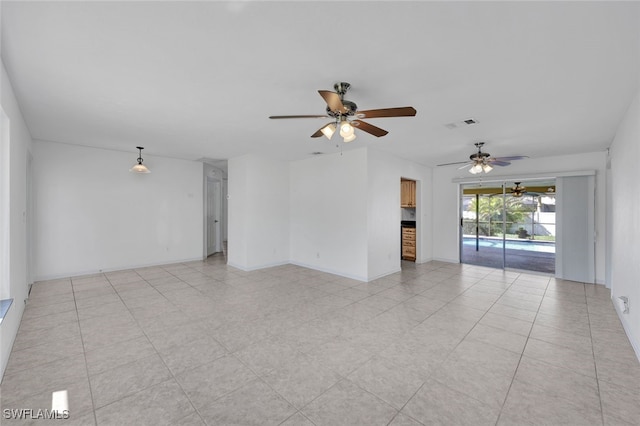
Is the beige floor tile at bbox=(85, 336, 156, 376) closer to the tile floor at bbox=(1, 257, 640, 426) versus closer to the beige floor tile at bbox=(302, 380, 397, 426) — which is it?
the tile floor at bbox=(1, 257, 640, 426)

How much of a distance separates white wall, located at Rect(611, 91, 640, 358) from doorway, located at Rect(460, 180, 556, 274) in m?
3.27

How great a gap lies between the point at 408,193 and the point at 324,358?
5949mm

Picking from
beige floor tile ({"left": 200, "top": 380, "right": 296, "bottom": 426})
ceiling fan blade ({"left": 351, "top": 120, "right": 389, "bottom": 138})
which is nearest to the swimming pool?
ceiling fan blade ({"left": 351, "top": 120, "right": 389, "bottom": 138})

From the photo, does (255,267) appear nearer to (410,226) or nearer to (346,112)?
(410,226)

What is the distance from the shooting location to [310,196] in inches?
250

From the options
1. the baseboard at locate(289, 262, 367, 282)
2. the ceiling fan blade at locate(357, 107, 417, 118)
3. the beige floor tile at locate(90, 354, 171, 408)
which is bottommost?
the beige floor tile at locate(90, 354, 171, 408)

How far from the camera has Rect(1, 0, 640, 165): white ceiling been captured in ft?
5.58

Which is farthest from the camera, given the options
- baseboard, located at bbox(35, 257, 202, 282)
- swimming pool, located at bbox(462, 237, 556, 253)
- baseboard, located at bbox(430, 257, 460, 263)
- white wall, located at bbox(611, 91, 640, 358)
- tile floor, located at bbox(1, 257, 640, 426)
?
swimming pool, located at bbox(462, 237, 556, 253)

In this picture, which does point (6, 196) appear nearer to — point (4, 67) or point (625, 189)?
point (4, 67)

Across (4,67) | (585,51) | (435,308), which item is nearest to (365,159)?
(435,308)

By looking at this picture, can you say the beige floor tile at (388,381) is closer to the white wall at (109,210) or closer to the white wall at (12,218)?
the white wall at (12,218)

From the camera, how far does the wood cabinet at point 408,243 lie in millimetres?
7316

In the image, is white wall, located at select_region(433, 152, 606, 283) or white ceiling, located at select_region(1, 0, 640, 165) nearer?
white ceiling, located at select_region(1, 0, 640, 165)

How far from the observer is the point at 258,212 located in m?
6.19
